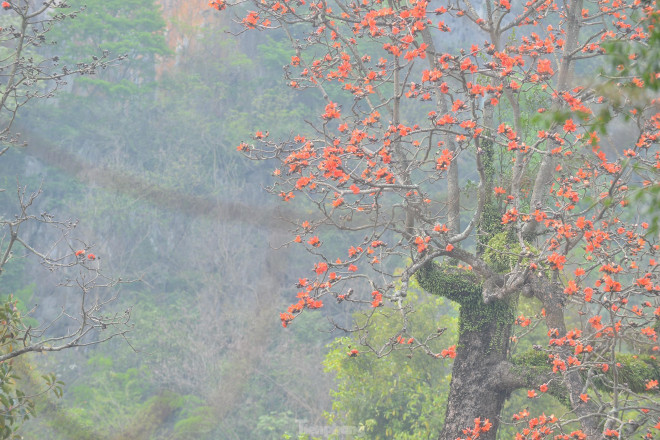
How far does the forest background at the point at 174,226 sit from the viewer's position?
16516mm

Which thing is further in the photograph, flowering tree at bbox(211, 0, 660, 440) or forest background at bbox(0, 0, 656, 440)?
forest background at bbox(0, 0, 656, 440)

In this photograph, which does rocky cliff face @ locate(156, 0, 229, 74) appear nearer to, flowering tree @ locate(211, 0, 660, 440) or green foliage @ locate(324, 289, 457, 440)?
green foliage @ locate(324, 289, 457, 440)

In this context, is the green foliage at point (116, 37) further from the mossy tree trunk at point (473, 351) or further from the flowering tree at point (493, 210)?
the mossy tree trunk at point (473, 351)

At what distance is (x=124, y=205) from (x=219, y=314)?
468cm

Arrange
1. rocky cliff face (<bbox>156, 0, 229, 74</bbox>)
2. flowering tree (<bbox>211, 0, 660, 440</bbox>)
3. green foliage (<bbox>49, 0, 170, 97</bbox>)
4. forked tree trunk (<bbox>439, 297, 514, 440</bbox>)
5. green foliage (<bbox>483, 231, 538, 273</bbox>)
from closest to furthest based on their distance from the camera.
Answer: flowering tree (<bbox>211, 0, 660, 440</bbox>) < forked tree trunk (<bbox>439, 297, 514, 440</bbox>) < green foliage (<bbox>483, 231, 538, 273</bbox>) < green foliage (<bbox>49, 0, 170, 97</bbox>) < rocky cliff face (<bbox>156, 0, 229, 74</bbox>)

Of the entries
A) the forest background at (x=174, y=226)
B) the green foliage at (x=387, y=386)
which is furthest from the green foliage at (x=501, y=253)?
the forest background at (x=174, y=226)

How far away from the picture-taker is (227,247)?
21453mm

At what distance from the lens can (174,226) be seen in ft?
74.5

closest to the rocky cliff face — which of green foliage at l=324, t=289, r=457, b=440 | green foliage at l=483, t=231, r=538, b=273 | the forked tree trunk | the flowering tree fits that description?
green foliage at l=324, t=289, r=457, b=440

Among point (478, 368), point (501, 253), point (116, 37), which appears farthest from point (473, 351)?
point (116, 37)

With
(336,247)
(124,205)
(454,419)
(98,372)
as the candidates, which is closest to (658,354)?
(454,419)

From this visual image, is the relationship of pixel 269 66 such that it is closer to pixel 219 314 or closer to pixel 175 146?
pixel 175 146

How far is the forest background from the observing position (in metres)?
16.5

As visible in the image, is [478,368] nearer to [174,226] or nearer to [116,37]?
[174,226]
